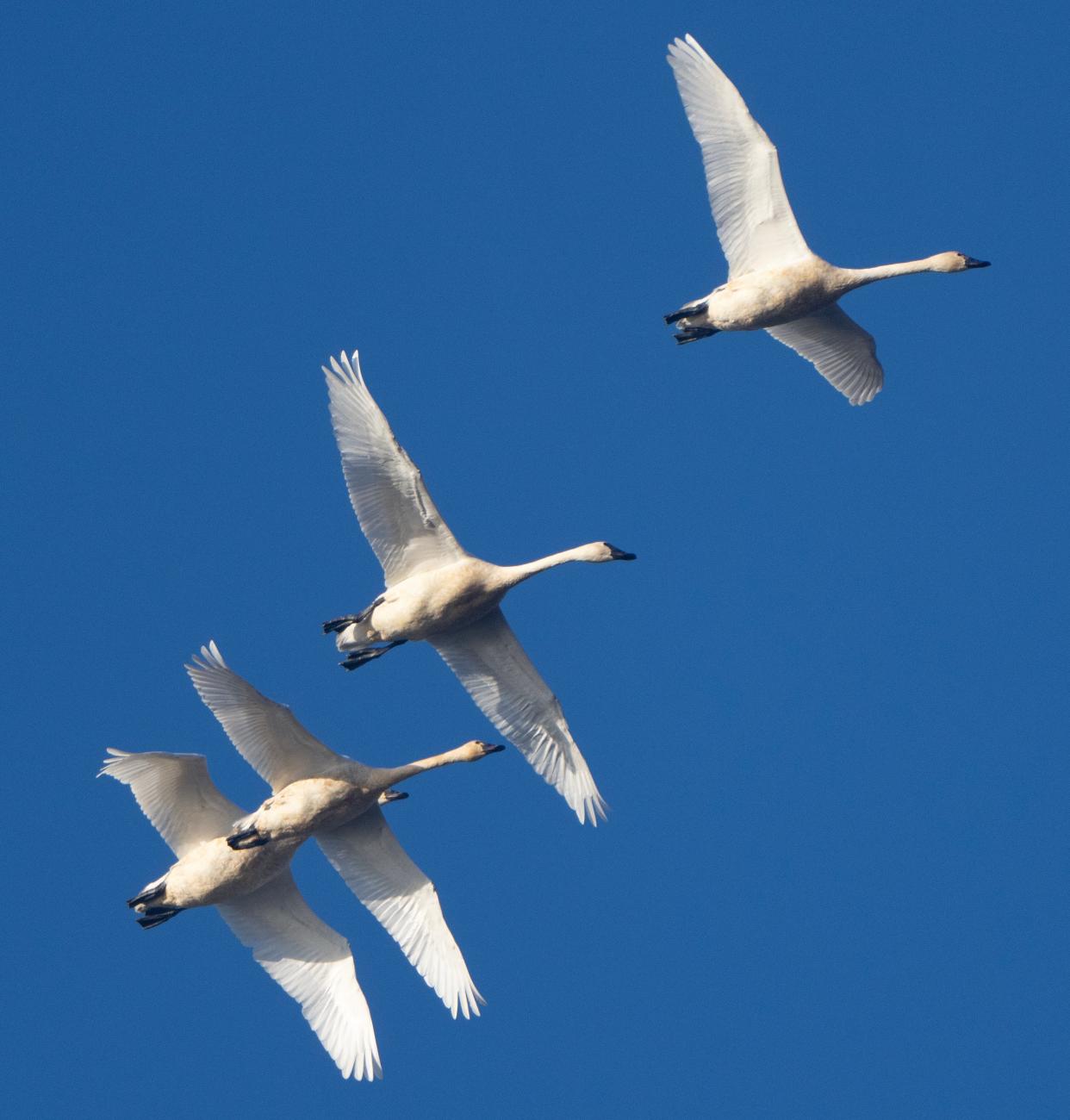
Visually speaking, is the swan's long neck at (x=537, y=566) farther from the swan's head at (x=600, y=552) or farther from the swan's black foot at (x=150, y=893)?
the swan's black foot at (x=150, y=893)

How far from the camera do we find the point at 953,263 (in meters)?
30.7

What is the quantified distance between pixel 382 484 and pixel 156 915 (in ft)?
18.9

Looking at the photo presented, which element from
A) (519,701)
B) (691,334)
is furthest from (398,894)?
(691,334)

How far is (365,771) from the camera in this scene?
89.0 feet

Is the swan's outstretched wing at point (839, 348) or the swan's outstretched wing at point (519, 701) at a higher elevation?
the swan's outstretched wing at point (839, 348)

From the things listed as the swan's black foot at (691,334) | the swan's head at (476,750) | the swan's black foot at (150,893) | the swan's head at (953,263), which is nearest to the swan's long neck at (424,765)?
the swan's head at (476,750)

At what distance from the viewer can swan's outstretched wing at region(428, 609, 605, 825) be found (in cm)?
2859

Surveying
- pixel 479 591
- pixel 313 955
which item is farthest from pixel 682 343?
pixel 313 955

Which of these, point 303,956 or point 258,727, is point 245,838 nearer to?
point 258,727

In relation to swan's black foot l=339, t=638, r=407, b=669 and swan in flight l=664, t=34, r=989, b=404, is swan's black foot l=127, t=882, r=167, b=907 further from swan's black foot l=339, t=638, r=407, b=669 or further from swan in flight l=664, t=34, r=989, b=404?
swan in flight l=664, t=34, r=989, b=404

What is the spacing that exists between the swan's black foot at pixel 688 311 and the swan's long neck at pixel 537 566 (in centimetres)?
338

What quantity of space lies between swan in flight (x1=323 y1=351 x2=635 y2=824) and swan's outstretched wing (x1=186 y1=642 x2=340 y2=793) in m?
1.88

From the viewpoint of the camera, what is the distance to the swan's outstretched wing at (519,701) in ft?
93.8

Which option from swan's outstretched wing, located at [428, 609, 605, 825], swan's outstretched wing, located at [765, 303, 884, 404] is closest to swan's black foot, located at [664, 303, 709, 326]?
swan's outstretched wing, located at [765, 303, 884, 404]
